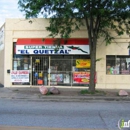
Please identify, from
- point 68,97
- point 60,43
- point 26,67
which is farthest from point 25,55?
point 68,97

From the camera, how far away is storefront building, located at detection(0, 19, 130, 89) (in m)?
19.8

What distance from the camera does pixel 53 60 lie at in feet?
66.3

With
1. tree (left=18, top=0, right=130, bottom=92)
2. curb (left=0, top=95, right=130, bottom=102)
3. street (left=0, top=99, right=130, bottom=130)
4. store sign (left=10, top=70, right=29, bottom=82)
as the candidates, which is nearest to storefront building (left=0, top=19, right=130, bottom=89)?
store sign (left=10, top=70, right=29, bottom=82)

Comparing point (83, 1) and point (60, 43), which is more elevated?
point (83, 1)

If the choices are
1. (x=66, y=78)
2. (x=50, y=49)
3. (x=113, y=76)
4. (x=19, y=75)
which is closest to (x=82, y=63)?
(x=66, y=78)

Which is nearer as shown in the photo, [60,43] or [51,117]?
[51,117]

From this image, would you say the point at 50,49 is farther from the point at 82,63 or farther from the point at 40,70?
the point at 82,63

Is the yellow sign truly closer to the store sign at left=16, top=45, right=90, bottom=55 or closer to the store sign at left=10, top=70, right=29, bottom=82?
the store sign at left=16, top=45, right=90, bottom=55

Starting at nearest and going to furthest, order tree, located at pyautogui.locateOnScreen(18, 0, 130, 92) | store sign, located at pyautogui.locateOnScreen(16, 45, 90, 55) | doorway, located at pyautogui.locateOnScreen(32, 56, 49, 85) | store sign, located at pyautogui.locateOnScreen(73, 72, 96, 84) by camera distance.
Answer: tree, located at pyautogui.locateOnScreen(18, 0, 130, 92), store sign, located at pyautogui.locateOnScreen(16, 45, 90, 55), store sign, located at pyautogui.locateOnScreen(73, 72, 96, 84), doorway, located at pyautogui.locateOnScreen(32, 56, 49, 85)

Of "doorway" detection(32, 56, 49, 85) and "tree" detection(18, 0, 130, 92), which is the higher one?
"tree" detection(18, 0, 130, 92)

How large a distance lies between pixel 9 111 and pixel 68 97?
17.5 ft

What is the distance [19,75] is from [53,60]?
2675 millimetres

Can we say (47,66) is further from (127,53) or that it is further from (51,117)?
(51,117)

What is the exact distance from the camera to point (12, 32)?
20344 mm
